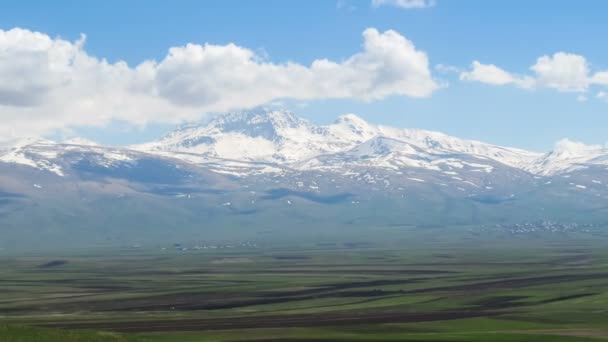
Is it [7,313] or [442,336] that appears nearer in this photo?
[442,336]

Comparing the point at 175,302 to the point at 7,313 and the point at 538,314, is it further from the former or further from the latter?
the point at 538,314

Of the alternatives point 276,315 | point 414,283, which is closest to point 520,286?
point 414,283

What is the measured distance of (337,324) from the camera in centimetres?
10975

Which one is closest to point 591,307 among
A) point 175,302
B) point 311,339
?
point 311,339

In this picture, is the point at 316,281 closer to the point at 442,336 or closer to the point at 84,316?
the point at 84,316

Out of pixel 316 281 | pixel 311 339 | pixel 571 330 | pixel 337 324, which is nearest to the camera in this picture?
pixel 311 339

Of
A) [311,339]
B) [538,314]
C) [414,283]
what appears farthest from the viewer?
[414,283]

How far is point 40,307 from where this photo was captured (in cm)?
14238

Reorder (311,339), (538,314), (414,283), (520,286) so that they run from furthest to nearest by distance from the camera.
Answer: (414,283) → (520,286) → (538,314) → (311,339)

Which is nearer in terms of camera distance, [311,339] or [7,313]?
[311,339]

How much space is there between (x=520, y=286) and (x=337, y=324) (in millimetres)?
67670

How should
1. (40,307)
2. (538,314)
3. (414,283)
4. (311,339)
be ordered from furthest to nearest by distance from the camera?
1. (414,283)
2. (40,307)
3. (538,314)
4. (311,339)

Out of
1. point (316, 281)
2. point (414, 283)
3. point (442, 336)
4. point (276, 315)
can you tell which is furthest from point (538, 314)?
point (316, 281)

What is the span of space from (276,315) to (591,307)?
4801 cm
